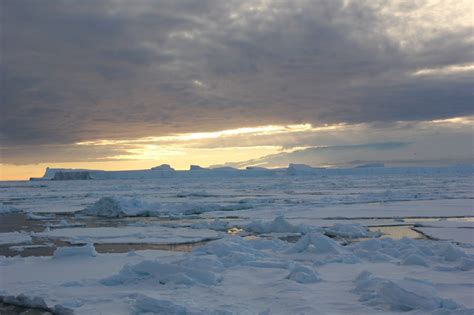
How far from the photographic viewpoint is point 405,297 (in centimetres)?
564

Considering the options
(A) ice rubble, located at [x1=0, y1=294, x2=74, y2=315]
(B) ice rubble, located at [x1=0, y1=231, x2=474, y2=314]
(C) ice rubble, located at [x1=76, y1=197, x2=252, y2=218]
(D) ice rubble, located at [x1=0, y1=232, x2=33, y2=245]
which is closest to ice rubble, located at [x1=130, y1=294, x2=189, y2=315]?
(B) ice rubble, located at [x1=0, y1=231, x2=474, y2=314]

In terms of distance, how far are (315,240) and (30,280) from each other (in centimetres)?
510

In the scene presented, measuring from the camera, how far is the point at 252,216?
18094mm

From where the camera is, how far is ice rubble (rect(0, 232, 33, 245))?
11484 millimetres

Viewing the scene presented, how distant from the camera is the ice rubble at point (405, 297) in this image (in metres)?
5.50

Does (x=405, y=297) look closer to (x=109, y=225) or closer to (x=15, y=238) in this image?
(x=15, y=238)

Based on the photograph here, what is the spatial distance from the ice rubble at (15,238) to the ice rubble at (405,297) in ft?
28.1

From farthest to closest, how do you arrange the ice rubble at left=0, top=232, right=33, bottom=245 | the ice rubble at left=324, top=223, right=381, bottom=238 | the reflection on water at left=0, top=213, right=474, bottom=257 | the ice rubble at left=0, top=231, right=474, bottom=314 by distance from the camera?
the ice rubble at left=324, top=223, right=381, bottom=238, the ice rubble at left=0, top=232, right=33, bottom=245, the reflection on water at left=0, top=213, right=474, bottom=257, the ice rubble at left=0, top=231, right=474, bottom=314

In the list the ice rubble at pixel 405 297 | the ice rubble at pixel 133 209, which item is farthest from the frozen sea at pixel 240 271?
the ice rubble at pixel 133 209

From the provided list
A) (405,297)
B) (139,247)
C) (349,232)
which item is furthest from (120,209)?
(405,297)

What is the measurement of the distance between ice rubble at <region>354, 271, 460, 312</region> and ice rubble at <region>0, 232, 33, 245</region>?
8571 mm

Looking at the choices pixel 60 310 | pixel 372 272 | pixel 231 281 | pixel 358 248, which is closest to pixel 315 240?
pixel 358 248

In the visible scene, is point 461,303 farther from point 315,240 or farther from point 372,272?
point 315,240

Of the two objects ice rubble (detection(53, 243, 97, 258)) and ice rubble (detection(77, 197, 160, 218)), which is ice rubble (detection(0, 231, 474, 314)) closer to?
ice rubble (detection(53, 243, 97, 258))
